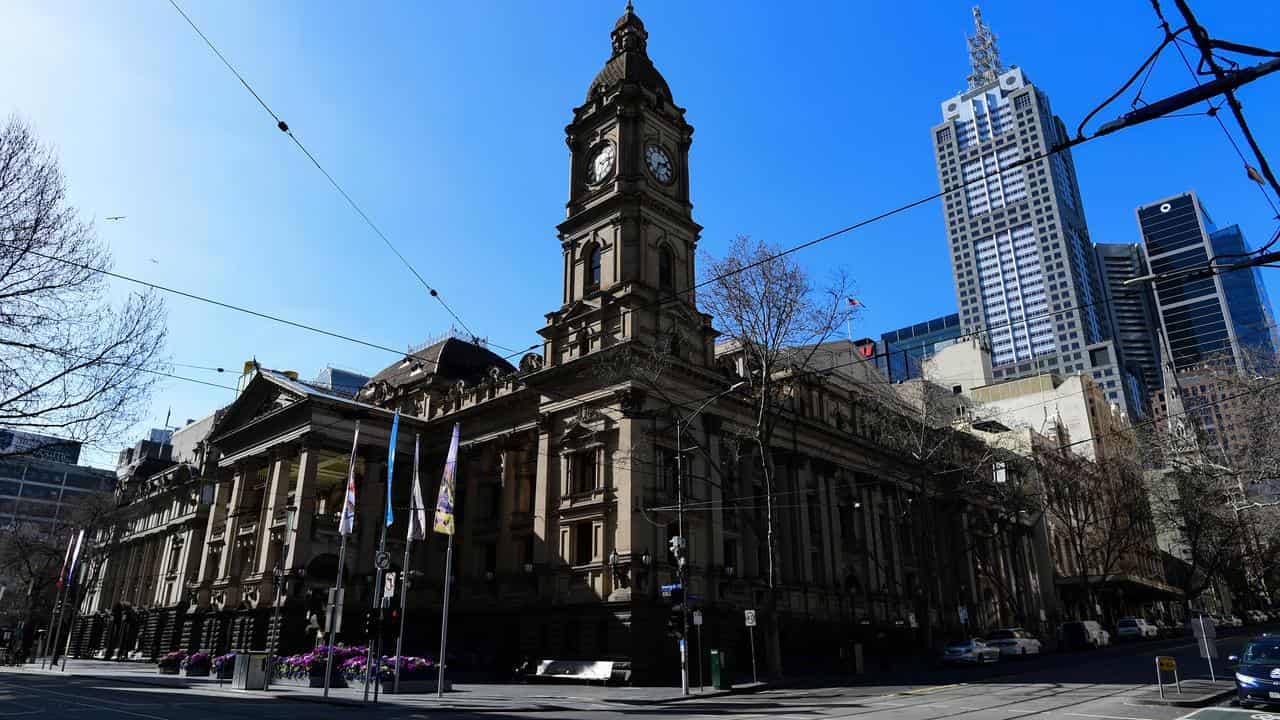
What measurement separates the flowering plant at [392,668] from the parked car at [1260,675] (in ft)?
82.3

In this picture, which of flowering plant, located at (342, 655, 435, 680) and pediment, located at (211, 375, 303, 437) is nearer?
flowering plant, located at (342, 655, 435, 680)

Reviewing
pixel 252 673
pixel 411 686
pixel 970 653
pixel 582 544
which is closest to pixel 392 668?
pixel 411 686

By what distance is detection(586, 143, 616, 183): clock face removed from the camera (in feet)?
149

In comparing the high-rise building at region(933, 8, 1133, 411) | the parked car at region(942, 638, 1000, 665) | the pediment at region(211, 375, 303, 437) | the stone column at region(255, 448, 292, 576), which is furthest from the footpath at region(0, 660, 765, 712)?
the high-rise building at region(933, 8, 1133, 411)

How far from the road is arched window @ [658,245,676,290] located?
2148 centimetres

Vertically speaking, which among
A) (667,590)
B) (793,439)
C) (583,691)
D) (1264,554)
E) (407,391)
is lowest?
(583,691)

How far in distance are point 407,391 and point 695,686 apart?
98.2 ft

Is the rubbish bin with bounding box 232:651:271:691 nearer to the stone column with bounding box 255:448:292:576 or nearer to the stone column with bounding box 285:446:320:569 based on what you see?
the stone column with bounding box 285:446:320:569

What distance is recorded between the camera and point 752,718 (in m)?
17.7

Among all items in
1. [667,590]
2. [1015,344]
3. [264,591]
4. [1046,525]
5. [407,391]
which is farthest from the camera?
[1015,344]

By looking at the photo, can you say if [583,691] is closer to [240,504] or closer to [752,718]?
[752,718]

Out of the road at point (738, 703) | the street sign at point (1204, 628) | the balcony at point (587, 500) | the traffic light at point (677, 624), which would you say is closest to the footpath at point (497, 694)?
the road at point (738, 703)

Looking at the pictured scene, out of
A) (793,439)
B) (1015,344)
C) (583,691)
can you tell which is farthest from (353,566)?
(1015,344)

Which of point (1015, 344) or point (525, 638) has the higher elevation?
point (1015, 344)
